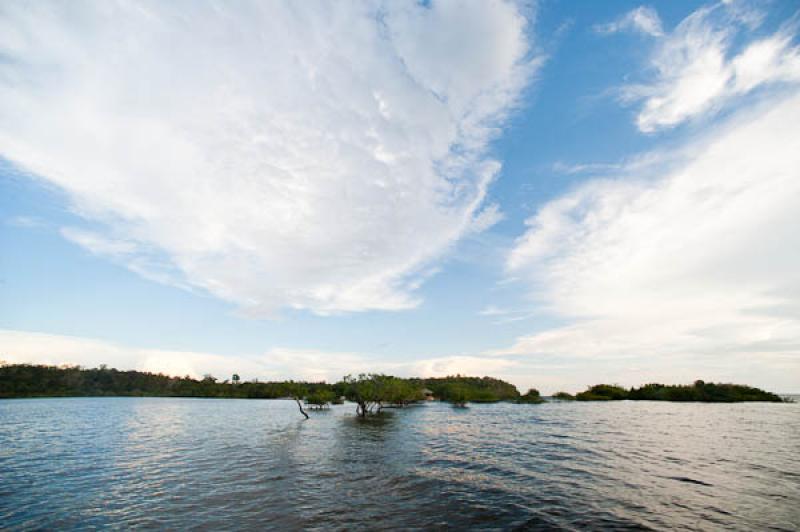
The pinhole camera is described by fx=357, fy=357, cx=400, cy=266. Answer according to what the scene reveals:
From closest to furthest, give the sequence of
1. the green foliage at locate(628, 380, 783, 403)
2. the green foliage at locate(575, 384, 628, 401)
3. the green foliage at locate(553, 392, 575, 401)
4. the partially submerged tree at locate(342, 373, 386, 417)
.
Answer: the partially submerged tree at locate(342, 373, 386, 417)
the green foliage at locate(628, 380, 783, 403)
the green foliage at locate(575, 384, 628, 401)
the green foliage at locate(553, 392, 575, 401)

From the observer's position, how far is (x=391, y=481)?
93.9 feet

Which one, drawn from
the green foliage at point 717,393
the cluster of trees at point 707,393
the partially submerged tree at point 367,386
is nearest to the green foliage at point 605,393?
the cluster of trees at point 707,393

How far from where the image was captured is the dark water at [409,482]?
1992 centimetres

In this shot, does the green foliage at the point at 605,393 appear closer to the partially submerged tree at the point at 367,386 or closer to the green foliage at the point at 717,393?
the green foliage at the point at 717,393

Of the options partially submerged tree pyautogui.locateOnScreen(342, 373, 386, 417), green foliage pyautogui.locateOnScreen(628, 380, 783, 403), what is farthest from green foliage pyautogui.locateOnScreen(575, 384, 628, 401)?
partially submerged tree pyautogui.locateOnScreen(342, 373, 386, 417)

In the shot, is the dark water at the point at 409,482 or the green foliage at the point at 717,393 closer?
the dark water at the point at 409,482

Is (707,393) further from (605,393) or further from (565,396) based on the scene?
(565,396)

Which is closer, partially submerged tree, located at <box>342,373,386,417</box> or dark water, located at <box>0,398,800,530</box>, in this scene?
dark water, located at <box>0,398,800,530</box>

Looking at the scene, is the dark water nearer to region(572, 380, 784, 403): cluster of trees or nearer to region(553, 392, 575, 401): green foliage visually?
region(572, 380, 784, 403): cluster of trees

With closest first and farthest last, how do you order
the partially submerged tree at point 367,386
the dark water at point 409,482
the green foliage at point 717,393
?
the dark water at point 409,482, the partially submerged tree at point 367,386, the green foliage at point 717,393

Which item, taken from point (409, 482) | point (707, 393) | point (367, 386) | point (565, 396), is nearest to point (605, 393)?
point (565, 396)

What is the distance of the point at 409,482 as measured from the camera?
28359mm

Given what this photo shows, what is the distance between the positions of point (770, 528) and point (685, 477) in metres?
12.0

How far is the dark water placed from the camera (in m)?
19.9
